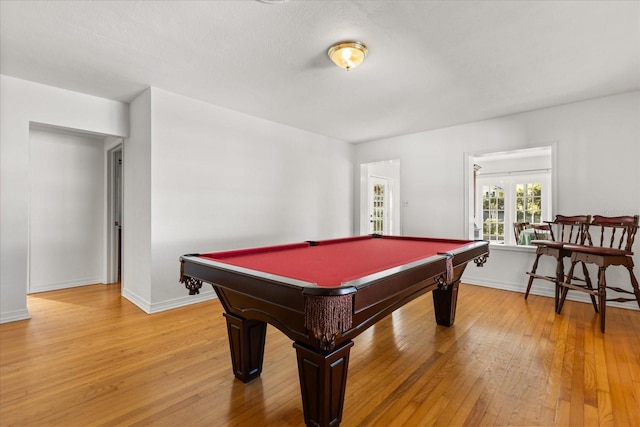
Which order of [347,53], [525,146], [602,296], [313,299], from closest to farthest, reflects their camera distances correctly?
[313,299] → [347,53] → [602,296] → [525,146]

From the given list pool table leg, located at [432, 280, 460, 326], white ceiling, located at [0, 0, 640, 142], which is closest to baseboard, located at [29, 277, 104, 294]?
white ceiling, located at [0, 0, 640, 142]

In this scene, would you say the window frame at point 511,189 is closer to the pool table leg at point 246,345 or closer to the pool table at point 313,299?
the pool table at point 313,299

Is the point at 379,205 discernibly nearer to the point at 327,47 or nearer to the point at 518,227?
the point at 518,227

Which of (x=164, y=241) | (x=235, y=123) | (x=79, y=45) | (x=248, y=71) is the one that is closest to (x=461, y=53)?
(x=248, y=71)

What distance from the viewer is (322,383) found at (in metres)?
1.31

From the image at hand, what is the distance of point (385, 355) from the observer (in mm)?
2234

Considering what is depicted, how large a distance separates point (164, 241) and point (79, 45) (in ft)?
6.12

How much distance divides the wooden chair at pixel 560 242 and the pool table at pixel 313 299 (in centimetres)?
184

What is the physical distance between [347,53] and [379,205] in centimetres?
485

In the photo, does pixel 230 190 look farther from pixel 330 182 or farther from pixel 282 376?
pixel 282 376

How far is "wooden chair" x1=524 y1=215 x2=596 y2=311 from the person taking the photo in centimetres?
322

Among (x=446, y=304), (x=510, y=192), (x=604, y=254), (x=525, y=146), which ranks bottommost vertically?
(x=446, y=304)

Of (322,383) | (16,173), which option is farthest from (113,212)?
(322,383)

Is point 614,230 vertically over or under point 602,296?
over
